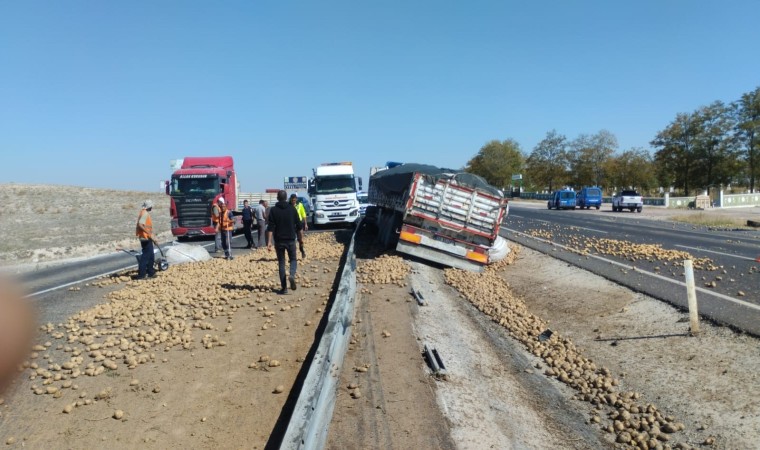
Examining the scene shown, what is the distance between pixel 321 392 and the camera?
469 cm

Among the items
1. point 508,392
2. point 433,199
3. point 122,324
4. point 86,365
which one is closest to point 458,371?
point 508,392

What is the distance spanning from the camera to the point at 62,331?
8.33 metres

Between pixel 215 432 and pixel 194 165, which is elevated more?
pixel 194 165

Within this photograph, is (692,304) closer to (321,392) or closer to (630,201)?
(321,392)

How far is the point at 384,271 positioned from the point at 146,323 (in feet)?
19.4

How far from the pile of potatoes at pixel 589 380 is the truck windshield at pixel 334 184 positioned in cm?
1810

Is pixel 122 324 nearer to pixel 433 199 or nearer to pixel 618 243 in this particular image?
pixel 433 199

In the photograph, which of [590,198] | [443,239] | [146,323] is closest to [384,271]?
[443,239]

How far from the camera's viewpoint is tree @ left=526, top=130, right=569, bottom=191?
3450 inches

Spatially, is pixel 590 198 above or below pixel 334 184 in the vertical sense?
below

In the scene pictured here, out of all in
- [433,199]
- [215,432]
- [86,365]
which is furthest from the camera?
[433,199]

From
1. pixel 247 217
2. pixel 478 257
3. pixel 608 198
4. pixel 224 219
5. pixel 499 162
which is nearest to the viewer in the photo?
pixel 478 257

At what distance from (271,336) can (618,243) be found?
1330 centimetres

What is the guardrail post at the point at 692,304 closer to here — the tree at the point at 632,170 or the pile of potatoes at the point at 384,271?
the pile of potatoes at the point at 384,271
